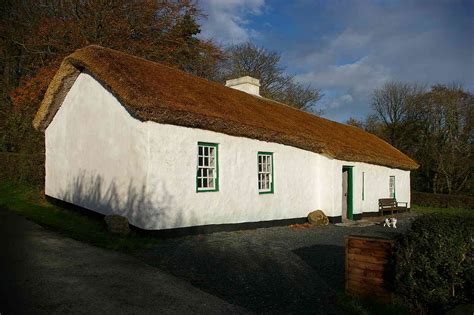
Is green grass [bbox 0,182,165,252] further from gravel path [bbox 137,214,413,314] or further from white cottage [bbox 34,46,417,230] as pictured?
gravel path [bbox 137,214,413,314]

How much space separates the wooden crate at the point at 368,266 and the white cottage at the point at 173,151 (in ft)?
17.6

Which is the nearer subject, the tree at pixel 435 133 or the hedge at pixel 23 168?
the hedge at pixel 23 168

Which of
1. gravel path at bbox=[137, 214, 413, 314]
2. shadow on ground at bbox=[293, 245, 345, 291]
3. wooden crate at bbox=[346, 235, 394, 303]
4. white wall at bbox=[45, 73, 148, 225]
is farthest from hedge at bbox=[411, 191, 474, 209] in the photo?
white wall at bbox=[45, 73, 148, 225]

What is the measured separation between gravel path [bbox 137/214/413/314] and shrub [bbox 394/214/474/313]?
1091 mm

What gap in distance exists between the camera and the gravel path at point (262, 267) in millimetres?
5733

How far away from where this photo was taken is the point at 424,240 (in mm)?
4945

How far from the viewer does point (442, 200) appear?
87.2 feet

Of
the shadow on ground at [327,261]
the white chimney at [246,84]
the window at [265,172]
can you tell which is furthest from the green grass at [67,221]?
the white chimney at [246,84]

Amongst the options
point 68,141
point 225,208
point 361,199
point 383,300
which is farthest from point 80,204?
point 361,199

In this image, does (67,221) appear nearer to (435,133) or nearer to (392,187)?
(392,187)

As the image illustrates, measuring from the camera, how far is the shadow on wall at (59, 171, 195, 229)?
31.6 feet

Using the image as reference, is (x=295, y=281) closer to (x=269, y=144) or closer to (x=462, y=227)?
(x=462, y=227)

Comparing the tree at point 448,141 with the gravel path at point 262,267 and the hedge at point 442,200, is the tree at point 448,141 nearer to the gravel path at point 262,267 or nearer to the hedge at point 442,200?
the hedge at point 442,200

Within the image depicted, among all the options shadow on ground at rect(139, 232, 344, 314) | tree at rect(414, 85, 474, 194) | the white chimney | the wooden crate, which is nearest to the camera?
the wooden crate
